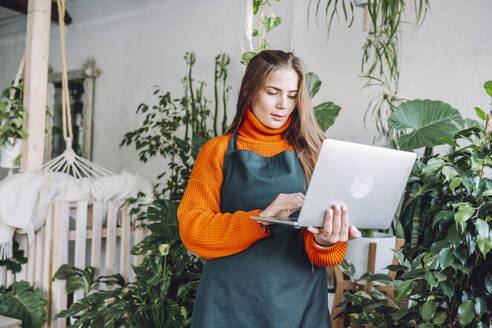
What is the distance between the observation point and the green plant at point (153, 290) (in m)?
2.15

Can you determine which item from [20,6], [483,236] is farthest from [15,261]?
[20,6]

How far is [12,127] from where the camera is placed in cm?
271

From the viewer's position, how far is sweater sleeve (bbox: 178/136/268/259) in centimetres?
112

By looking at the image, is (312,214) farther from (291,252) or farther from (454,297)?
(454,297)

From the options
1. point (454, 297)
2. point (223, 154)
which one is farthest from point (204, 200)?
point (454, 297)

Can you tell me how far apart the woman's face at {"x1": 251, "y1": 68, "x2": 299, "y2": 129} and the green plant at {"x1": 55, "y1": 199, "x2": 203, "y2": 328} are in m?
1.09

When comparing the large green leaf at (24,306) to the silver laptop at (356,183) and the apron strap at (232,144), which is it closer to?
the apron strap at (232,144)

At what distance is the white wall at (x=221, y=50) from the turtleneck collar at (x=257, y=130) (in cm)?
120

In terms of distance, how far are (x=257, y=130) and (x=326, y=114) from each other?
91 cm

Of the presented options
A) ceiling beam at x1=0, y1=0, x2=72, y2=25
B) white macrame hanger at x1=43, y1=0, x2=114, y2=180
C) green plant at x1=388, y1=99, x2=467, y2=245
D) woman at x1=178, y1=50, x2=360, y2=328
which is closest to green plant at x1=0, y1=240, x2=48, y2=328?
white macrame hanger at x1=43, y1=0, x2=114, y2=180

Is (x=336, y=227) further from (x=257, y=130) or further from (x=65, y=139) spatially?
(x=65, y=139)

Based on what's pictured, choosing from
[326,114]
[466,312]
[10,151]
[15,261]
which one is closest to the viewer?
[466,312]

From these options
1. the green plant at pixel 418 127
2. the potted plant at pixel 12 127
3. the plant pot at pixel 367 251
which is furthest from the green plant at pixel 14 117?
the green plant at pixel 418 127

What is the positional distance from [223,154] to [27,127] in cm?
185
